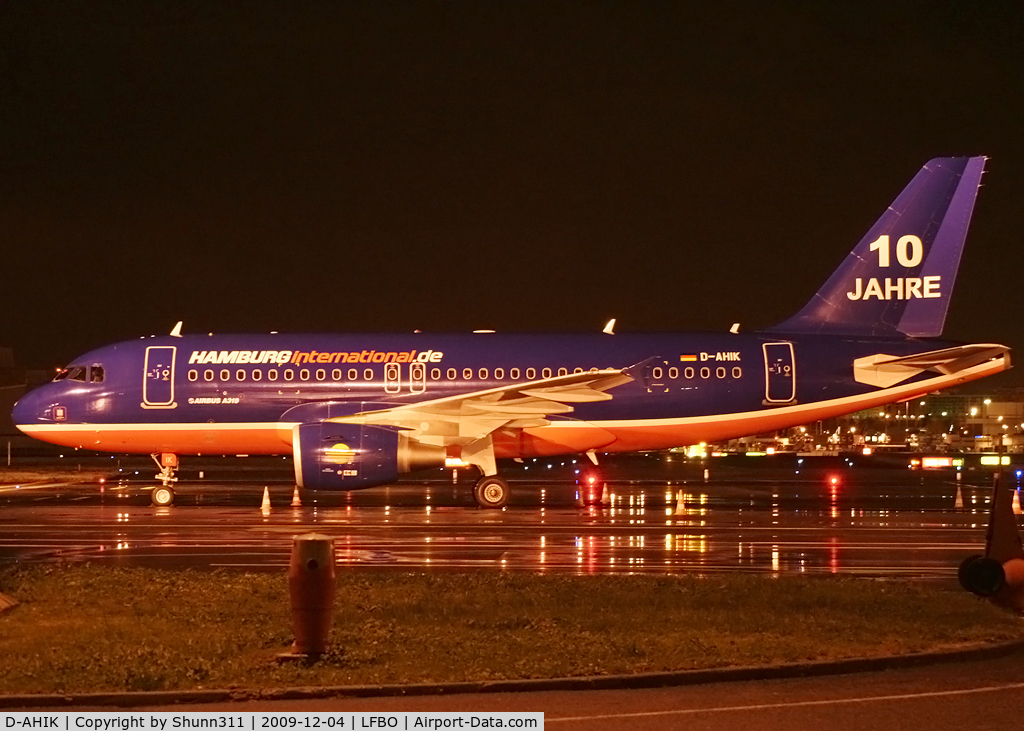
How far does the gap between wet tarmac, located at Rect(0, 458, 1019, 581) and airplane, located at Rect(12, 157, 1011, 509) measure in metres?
1.67

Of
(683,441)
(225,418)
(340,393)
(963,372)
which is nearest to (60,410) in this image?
(225,418)

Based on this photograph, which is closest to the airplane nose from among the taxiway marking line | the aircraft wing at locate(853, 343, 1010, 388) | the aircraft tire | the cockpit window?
the cockpit window

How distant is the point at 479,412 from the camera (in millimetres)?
29172

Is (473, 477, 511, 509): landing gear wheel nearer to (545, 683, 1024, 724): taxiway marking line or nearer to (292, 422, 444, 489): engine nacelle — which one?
(292, 422, 444, 489): engine nacelle

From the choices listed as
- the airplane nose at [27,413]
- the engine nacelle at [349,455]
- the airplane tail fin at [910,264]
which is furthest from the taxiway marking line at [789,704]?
the airplane nose at [27,413]

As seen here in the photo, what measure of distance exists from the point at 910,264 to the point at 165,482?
63.6ft

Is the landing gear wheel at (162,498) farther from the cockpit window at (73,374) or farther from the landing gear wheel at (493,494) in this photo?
the landing gear wheel at (493,494)

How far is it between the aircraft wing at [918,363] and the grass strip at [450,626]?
1532 centimetres

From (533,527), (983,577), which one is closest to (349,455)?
(533,527)

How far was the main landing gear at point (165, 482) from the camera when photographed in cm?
2908

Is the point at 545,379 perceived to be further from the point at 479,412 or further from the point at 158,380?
the point at 158,380

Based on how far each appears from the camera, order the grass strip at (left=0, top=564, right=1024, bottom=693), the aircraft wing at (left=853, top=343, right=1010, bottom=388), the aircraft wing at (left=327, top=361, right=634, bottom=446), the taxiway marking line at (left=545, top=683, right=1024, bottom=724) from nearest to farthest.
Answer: the taxiway marking line at (left=545, top=683, right=1024, bottom=724) < the grass strip at (left=0, top=564, right=1024, bottom=693) < the aircraft wing at (left=853, top=343, right=1010, bottom=388) < the aircraft wing at (left=327, top=361, right=634, bottom=446)

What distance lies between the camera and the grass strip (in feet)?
32.2

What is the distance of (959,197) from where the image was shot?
31.2 m
